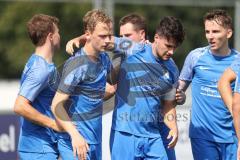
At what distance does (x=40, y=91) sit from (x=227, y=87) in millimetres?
1716

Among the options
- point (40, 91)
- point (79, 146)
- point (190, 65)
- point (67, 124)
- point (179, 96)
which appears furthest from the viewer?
point (190, 65)

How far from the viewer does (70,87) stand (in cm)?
708

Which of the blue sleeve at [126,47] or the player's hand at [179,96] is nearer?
the blue sleeve at [126,47]

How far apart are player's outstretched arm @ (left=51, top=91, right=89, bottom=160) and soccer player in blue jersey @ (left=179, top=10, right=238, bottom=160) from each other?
159 centimetres

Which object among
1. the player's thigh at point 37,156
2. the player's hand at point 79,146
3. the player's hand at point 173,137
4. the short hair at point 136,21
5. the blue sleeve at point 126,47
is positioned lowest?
the player's thigh at point 37,156

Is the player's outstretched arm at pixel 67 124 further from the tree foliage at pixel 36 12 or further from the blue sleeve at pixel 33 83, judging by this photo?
the tree foliage at pixel 36 12

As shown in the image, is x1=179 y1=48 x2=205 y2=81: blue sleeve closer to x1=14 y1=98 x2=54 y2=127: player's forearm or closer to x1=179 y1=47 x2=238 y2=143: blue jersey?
x1=179 y1=47 x2=238 y2=143: blue jersey

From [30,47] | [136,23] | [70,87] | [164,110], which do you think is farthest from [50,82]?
[30,47]

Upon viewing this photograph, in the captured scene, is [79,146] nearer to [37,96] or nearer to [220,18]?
[37,96]

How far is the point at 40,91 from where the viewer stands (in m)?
7.15

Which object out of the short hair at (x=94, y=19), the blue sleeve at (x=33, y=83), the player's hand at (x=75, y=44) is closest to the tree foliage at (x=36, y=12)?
the player's hand at (x=75, y=44)

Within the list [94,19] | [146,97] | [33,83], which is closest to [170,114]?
[146,97]

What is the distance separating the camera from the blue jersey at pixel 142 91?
7.59 m

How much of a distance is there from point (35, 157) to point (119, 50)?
4.42 ft
